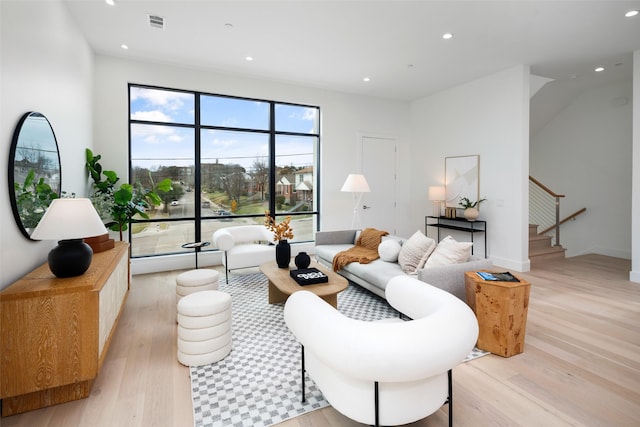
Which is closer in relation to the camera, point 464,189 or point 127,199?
point 127,199

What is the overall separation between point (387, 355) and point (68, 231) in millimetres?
2168

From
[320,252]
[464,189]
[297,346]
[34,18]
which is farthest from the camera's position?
[464,189]

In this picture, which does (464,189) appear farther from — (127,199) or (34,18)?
(34,18)

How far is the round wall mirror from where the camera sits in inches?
88.0

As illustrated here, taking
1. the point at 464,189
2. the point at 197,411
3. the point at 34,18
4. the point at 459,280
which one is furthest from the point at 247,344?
the point at 464,189

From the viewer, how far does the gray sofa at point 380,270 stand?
290 centimetres

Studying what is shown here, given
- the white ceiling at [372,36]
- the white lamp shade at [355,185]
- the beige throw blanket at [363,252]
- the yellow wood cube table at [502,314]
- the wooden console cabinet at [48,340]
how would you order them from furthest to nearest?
the white lamp shade at [355,185]
the beige throw blanket at [363,252]
the white ceiling at [372,36]
the yellow wood cube table at [502,314]
the wooden console cabinet at [48,340]

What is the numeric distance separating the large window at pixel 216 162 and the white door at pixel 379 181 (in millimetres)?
1129

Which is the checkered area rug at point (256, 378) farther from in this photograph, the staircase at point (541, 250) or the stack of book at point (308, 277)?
the staircase at point (541, 250)

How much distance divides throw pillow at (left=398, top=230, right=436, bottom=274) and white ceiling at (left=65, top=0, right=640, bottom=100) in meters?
2.58

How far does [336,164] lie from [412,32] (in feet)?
9.53

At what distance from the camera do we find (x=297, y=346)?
8.91 feet

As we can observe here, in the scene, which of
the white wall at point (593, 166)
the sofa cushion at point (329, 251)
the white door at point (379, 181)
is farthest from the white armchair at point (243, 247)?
the white wall at point (593, 166)

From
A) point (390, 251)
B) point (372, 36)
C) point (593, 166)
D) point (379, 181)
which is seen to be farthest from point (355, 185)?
point (593, 166)
